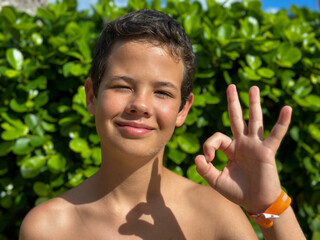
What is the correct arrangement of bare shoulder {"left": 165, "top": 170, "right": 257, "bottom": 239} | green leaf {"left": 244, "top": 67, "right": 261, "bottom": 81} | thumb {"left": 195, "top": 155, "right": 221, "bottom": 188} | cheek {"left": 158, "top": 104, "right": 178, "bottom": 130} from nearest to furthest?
thumb {"left": 195, "top": 155, "right": 221, "bottom": 188} < cheek {"left": 158, "top": 104, "right": 178, "bottom": 130} < bare shoulder {"left": 165, "top": 170, "right": 257, "bottom": 239} < green leaf {"left": 244, "top": 67, "right": 261, "bottom": 81}

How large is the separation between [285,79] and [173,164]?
1.00 m

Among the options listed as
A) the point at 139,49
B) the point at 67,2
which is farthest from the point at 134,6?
the point at 139,49

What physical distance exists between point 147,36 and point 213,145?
58 centimetres

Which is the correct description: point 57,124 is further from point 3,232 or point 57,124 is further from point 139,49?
point 139,49

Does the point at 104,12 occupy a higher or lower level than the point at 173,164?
higher

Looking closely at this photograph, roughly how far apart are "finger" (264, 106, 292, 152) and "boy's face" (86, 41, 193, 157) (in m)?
0.46

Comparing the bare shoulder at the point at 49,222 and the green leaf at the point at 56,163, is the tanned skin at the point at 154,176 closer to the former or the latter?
the bare shoulder at the point at 49,222

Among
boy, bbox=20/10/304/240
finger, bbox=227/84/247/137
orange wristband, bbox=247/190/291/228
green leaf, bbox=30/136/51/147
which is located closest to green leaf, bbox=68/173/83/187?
green leaf, bbox=30/136/51/147

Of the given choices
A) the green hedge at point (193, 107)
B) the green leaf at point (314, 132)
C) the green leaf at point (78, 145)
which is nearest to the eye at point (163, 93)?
the green hedge at point (193, 107)

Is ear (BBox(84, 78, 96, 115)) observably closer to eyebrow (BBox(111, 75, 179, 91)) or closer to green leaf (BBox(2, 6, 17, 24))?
eyebrow (BBox(111, 75, 179, 91))

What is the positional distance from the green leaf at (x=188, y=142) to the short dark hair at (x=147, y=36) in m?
0.79

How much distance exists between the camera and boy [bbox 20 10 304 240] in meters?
1.64

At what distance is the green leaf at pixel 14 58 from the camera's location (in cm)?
285

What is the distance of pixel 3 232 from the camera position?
127 inches
